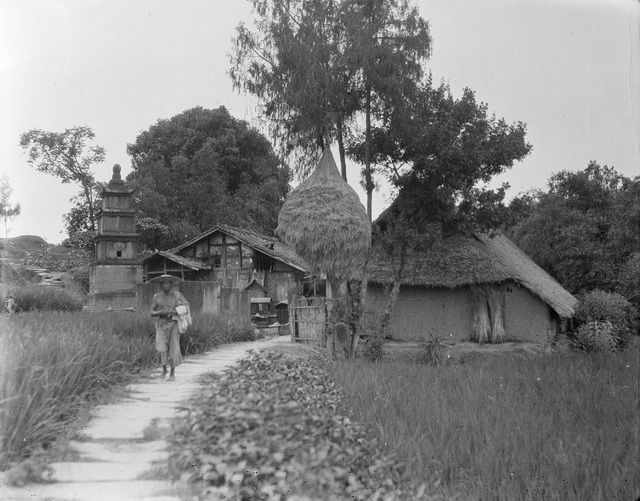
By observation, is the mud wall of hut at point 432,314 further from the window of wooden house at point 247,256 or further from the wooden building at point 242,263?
the window of wooden house at point 247,256

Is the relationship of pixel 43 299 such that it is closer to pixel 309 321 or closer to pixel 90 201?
pixel 90 201

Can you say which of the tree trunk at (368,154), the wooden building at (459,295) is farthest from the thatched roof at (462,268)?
the tree trunk at (368,154)

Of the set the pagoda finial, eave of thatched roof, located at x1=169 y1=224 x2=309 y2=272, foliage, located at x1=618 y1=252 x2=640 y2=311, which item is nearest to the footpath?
the pagoda finial

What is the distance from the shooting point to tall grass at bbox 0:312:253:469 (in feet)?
13.1

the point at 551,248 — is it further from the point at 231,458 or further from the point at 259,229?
the point at 231,458

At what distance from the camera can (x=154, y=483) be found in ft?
12.6

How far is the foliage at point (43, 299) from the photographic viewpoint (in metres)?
10.8

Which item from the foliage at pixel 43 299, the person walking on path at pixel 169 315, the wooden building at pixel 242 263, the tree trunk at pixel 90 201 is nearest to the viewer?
the person walking on path at pixel 169 315

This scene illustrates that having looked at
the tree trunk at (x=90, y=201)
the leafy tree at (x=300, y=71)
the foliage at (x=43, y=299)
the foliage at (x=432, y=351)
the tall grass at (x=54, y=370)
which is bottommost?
the foliage at (x=432, y=351)

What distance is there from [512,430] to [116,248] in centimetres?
1149

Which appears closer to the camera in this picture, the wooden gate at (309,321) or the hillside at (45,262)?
the wooden gate at (309,321)

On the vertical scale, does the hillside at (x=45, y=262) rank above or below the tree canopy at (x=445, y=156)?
below

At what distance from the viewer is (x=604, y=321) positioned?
15.8 m

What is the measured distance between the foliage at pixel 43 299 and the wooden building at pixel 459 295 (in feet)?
24.2
